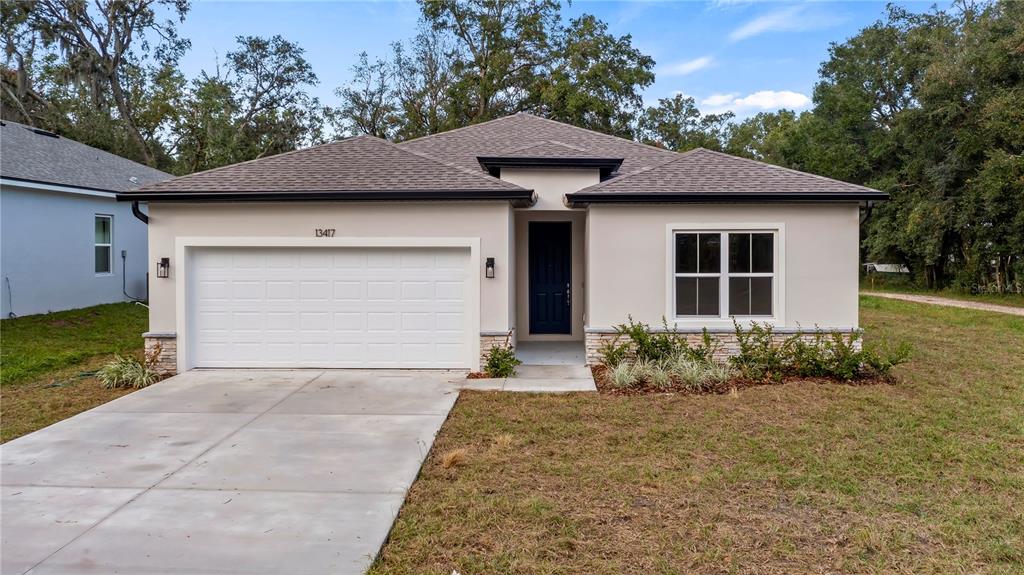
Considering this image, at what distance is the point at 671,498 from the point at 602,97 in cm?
2454

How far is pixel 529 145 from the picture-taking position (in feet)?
39.1

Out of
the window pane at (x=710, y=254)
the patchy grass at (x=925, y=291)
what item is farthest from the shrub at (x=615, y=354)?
the patchy grass at (x=925, y=291)

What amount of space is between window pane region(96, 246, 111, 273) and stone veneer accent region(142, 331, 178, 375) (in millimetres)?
8190

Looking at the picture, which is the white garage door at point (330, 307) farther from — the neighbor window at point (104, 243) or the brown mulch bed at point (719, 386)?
the neighbor window at point (104, 243)

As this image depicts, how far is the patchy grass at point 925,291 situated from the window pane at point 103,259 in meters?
26.9

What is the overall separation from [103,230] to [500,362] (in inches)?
504

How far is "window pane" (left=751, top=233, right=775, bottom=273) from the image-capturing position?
9.46 m

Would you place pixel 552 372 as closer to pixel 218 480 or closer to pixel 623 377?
pixel 623 377

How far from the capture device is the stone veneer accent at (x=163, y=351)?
928cm

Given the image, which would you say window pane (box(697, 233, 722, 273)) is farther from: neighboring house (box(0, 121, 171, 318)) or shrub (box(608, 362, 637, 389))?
neighboring house (box(0, 121, 171, 318))

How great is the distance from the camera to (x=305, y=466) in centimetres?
538

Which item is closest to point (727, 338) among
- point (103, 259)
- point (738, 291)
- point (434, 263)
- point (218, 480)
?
point (738, 291)

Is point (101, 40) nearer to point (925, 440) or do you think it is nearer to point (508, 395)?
point (508, 395)

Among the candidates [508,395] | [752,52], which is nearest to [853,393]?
[508,395]
